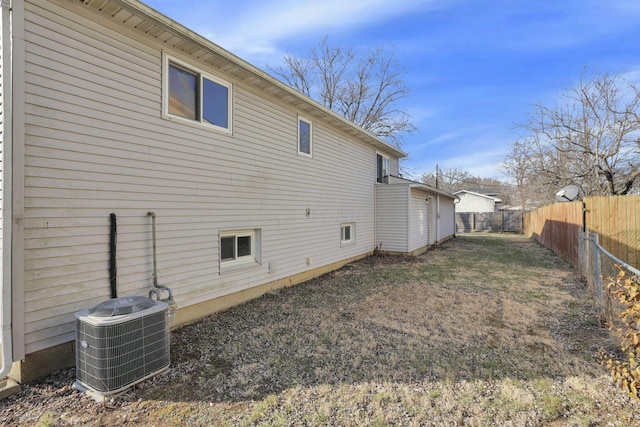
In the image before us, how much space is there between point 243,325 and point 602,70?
17472 mm

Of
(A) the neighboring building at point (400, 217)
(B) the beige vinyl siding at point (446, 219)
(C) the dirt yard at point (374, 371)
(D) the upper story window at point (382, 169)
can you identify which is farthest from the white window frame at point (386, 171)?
(C) the dirt yard at point (374, 371)

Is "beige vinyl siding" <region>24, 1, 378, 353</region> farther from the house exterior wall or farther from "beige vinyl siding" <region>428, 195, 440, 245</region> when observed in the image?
the house exterior wall

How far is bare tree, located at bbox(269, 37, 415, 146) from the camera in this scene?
20.3m

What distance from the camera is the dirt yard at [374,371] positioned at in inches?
102

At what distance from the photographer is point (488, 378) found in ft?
10.2

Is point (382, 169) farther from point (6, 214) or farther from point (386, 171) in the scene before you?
point (6, 214)

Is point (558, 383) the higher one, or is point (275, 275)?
point (275, 275)

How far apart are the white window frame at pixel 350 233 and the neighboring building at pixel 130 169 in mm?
2402

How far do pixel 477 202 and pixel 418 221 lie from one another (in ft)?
107

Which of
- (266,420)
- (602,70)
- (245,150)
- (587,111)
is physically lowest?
(266,420)

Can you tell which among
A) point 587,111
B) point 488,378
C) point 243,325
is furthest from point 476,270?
point 587,111

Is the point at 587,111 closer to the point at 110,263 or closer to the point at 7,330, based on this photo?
the point at 110,263

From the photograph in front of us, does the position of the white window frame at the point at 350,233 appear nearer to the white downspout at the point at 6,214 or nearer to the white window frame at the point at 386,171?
the white window frame at the point at 386,171

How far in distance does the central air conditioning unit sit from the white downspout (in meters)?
0.56
